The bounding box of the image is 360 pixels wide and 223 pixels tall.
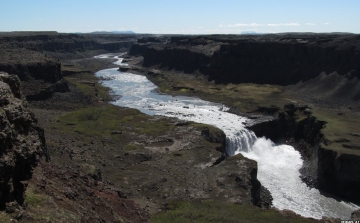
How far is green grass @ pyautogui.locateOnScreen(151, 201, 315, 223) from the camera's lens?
3198cm

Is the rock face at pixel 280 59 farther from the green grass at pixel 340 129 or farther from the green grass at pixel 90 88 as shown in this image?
the green grass at pixel 90 88

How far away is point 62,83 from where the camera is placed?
107 m

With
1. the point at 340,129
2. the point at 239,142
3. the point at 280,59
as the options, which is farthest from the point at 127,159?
the point at 280,59

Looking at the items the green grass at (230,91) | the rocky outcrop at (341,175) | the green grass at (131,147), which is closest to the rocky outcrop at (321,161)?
the rocky outcrop at (341,175)

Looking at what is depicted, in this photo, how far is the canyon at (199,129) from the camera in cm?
3784

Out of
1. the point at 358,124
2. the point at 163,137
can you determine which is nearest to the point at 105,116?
the point at 163,137

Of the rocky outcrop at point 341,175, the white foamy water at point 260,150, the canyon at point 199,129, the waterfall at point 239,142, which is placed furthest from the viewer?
the waterfall at point 239,142

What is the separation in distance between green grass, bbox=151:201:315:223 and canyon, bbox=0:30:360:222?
7.15 ft

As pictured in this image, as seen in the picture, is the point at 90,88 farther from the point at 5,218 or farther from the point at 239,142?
the point at 5,218

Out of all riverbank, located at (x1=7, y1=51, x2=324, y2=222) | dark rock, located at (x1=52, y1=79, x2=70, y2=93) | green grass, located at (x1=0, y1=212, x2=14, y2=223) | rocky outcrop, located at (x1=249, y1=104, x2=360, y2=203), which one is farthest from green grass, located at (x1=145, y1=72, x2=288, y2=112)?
green grass, located at (x1=0, y1=212, x2=14, y2=223)

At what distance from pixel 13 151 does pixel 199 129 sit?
54.0 metres

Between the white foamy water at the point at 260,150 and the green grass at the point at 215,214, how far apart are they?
46.3 feet

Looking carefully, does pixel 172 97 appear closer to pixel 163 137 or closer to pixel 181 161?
pixel 163 137

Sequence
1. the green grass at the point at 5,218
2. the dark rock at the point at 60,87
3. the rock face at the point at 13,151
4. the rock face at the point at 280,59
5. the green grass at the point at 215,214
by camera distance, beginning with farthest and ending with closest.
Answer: the rock face at the point at 280,59
the dark rock at the point at 60,87
the green grass at the point at 215,214
the rock face at the point at 13,151
the green grass at the point at 5,218
